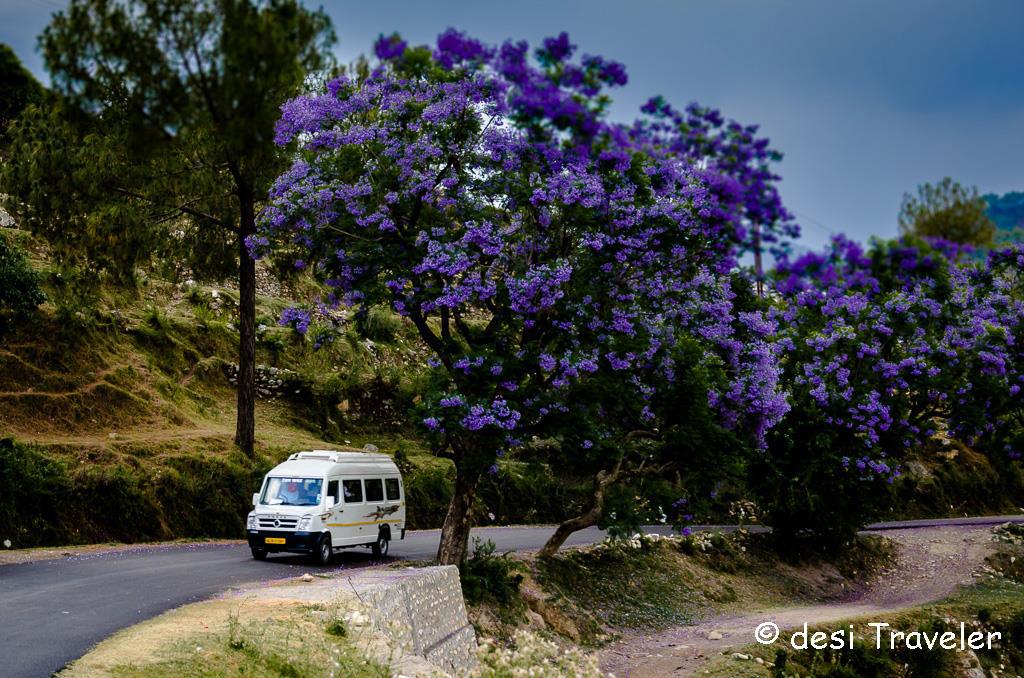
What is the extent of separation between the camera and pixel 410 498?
31.5m

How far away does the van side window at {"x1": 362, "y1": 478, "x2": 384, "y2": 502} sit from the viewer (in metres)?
22.9

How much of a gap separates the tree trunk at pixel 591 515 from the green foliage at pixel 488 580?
7.89 ft

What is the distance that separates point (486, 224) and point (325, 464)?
7.08 meters

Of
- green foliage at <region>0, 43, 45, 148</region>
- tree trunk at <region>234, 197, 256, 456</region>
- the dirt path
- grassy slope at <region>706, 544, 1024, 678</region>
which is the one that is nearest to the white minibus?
tree trunk at <region>234, 197, 256, 456</region>

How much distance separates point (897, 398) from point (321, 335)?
18.6m

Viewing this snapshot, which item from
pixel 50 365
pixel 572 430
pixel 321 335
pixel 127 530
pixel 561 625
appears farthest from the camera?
pixel 50 365

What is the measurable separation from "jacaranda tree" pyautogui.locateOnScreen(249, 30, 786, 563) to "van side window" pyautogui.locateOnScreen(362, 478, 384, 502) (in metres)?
4.01

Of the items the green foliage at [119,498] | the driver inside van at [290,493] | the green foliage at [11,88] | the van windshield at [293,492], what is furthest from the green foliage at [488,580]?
the green foliage at [11,88]

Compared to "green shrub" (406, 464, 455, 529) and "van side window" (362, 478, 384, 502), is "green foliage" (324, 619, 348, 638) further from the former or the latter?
"green shrub" (406, 464, 455, 529)

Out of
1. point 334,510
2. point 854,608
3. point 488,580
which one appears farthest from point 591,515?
point 854,608

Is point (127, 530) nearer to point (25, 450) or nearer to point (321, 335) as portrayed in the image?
point (25, 450)

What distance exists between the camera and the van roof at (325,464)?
857 inches

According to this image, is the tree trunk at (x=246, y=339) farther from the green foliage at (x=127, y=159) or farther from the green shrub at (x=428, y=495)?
the green shrub at (x=428, y=495)

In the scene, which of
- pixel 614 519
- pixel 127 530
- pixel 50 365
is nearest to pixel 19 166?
pixel 50 365
